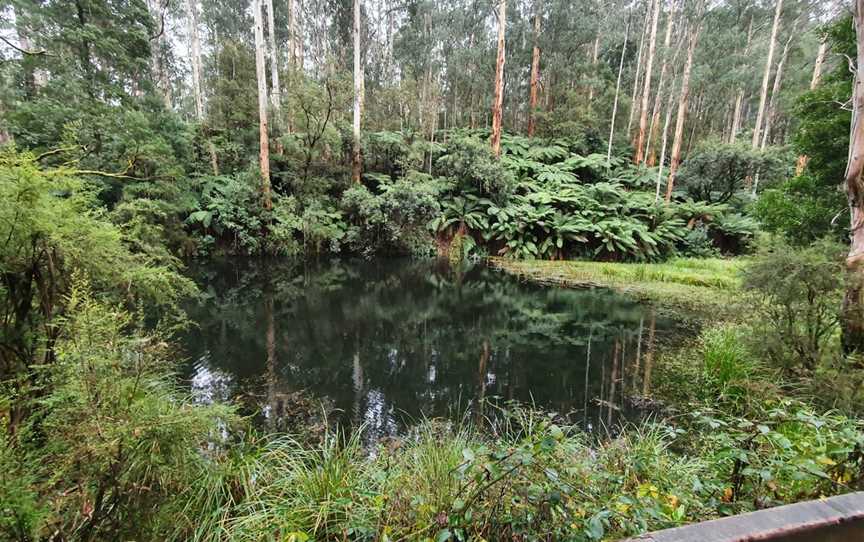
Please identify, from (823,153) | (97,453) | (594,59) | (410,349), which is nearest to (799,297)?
(823,153)

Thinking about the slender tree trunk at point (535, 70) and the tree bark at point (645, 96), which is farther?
the slender tree trunk at point (535, 70)

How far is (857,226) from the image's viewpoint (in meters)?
3.71

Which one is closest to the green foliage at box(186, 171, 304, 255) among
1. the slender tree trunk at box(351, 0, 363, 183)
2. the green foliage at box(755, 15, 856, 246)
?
the slender tree trunk at box(351, 0, 363, 183)

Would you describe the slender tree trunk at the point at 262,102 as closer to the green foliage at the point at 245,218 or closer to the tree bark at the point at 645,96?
the green foliage at the point at 245,218

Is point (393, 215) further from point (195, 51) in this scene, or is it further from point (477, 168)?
point (195, 51)

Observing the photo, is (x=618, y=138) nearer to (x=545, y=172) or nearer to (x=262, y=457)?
(x=545, y=172)

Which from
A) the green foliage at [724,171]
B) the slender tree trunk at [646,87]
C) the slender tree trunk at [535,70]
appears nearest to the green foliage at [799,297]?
the green foliage at [724,171]

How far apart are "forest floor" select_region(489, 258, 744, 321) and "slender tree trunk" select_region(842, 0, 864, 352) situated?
430 cm

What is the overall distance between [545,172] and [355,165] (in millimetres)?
9104

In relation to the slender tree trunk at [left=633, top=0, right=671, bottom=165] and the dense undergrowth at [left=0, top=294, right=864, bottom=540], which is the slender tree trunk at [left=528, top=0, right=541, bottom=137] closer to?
Result: the slender tree trunk at [left=633, top=0, right=671, bottom=165]

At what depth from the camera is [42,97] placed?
891 centimetres

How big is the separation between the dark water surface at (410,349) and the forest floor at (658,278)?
0.97 meters

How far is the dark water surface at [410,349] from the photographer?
15.1 feet

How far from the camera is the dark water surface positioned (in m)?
4.60
